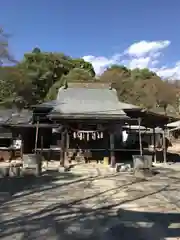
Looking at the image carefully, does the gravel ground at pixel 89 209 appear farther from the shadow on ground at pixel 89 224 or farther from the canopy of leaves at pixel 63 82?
the canopy of leaves at pixel 63 82

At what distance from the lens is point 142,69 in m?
56.2

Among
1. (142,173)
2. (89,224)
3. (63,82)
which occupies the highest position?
(63,82)

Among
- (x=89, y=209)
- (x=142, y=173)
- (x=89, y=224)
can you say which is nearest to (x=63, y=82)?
(x=142, y=173)

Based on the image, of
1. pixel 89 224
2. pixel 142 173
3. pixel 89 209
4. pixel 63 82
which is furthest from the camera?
pixel 63 82

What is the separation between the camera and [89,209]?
24.0 feet

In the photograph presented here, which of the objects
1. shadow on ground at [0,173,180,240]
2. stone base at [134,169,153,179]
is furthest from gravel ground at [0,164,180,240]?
stone base at [134,169,153,179]

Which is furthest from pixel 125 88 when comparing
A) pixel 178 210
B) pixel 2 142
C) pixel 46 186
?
pixel 178 210

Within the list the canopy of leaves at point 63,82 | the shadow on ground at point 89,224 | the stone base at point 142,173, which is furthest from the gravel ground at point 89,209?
the canopy of leaves at point 63,82

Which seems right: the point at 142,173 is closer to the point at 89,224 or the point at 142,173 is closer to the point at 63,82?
the point at 89,224

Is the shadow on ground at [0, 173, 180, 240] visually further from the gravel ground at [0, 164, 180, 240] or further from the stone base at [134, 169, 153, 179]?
the stone base at [134, 169, 153, 179]

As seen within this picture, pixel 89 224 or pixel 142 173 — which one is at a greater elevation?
pixel 142 173

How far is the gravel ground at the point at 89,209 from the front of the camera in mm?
5477

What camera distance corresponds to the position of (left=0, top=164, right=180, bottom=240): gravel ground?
5.48 m

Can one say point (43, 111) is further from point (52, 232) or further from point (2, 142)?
point (52, 232)
